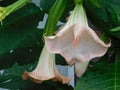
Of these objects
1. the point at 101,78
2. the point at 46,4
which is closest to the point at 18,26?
the point at 46,4

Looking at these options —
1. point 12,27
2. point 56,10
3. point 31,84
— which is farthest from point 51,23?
point 31,84

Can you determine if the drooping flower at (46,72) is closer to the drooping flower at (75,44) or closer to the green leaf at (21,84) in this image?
the drooping flower at (75,44)

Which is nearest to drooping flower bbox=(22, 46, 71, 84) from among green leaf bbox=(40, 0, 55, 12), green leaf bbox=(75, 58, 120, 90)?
green leaf bbox=(75, 58, 120, 90)

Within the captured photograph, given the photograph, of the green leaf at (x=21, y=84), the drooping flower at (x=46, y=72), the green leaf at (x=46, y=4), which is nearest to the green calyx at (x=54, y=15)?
the drooping flower at (x=46, y=72)

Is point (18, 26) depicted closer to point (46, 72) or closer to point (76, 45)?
point (46, 72)

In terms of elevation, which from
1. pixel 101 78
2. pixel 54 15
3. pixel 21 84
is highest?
pixel 54 15

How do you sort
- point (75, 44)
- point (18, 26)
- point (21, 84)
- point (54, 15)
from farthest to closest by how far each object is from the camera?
1. point (21, 84)
2. point (18, 26)
3. point (54, 15)
4. point (75, 44)
